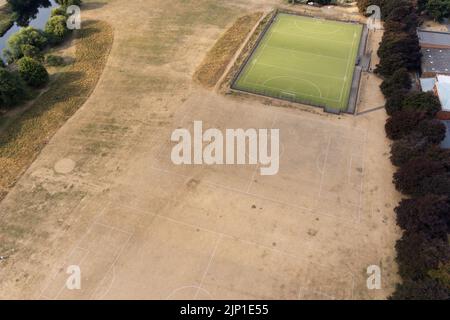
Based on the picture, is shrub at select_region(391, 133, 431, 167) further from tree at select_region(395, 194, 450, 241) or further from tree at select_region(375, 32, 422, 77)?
tree at select_region(375, 32, 422, 77)

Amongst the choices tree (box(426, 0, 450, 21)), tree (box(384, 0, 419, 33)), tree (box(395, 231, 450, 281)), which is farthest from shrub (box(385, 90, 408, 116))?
tree (box(426, 0, 450, 21))

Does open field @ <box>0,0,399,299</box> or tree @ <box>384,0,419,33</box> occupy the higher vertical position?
tree @ <box>384,0,419,33</box>

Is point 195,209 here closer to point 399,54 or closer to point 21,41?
point 399,54

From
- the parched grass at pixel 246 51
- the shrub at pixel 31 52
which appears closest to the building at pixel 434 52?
the parched grass at pixel 246 51

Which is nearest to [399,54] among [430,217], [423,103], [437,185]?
[423,103]

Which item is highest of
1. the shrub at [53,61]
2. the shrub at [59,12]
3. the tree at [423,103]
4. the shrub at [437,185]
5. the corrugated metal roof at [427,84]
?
the shrub at [59,12]

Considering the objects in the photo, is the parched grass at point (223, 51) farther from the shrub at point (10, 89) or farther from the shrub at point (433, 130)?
the shrub at point (433, 130)
